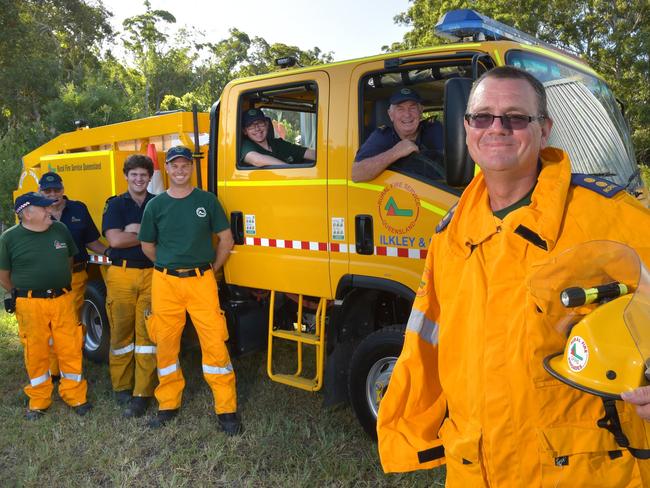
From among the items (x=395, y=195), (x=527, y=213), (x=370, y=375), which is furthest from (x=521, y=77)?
(x=370, y=375)

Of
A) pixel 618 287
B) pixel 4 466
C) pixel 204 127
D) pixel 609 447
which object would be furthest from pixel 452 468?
pixel 204 127

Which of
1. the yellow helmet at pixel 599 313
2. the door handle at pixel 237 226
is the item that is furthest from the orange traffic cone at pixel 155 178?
the yellow helmet at pixel 599 313

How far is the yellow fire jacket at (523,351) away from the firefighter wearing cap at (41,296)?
3.71 metres

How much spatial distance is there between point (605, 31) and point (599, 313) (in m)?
20.5

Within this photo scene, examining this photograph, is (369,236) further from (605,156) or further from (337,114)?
(605,156)

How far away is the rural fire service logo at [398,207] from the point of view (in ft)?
10.2

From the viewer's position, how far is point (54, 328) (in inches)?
175

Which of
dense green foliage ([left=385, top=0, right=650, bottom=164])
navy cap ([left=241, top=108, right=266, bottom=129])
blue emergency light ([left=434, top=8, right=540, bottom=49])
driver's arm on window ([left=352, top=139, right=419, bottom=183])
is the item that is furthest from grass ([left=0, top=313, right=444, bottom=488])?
dense green foliage ([left=385, top=0, right=650, bottom=164])

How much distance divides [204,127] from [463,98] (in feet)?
8.38

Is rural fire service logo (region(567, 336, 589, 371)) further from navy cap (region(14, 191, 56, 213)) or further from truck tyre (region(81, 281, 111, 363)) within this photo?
truck tyre (region(81, 281, 111, 363))

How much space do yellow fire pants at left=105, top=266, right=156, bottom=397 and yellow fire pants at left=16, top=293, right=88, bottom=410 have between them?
287mm

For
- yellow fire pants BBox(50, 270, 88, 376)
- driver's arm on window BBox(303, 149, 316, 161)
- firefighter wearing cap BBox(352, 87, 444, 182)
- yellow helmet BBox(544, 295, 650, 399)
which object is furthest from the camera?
yellow fire pants BBox(50, 270, 88, 376)

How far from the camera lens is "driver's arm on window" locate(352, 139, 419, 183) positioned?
3113 millimetres

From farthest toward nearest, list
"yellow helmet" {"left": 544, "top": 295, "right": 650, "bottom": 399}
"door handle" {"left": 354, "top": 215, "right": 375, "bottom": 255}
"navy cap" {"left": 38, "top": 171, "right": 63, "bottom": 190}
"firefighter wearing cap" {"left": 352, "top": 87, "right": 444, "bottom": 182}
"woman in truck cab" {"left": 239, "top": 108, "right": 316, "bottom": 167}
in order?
1. "navy cap" {"left": 38, "top": 171, "right": 63, "bottom": 190}
2. "woman in truck cab" {"left": 239, "top": 108, "right": 316, "bottom": 167}
3. "door handle" {"left": 354, "top": 215, "right": 375, "bottom": 255}
4. "firefighter wearing cap" {"left": 352, "top": 87, "right": 444, "bottom": 182}
5. "yellow helmet" {"left": 544, "top": 295, "right": 650, "bottom": 399}
